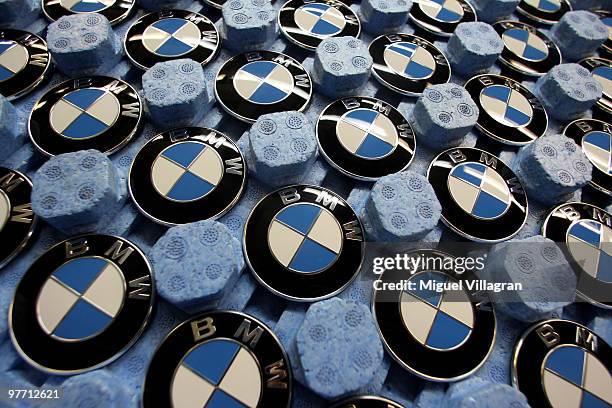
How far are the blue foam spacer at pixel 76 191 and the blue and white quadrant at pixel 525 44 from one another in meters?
2.05

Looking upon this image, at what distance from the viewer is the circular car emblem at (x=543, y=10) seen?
2.28 m

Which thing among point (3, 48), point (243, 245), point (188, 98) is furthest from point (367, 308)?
point (3, 48)

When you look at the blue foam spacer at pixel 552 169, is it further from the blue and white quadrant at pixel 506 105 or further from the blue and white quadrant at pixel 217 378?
the blue and white quadrant at pixel 217 378

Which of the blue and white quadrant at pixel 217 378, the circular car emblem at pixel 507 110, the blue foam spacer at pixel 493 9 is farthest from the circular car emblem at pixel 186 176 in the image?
the blue foam spacer at pixel 493 9

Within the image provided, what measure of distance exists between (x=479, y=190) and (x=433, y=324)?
1.93 ft

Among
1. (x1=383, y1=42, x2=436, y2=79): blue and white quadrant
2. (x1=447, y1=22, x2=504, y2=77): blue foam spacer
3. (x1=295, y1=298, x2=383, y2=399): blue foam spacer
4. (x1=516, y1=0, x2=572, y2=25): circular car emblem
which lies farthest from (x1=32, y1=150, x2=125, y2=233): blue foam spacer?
(x1=516, y1=0, x2=572, y2=25): circular car emblem

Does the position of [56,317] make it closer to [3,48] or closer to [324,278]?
[324,278]

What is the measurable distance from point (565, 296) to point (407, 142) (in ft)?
2.59

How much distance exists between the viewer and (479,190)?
5.05 ft

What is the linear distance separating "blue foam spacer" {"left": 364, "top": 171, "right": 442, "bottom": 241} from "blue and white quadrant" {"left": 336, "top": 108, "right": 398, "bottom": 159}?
0.17 m

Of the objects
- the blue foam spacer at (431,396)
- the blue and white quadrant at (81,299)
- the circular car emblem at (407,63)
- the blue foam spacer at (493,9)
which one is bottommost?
the blue foam spacer at (431,396)

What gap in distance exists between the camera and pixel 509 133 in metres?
1.74

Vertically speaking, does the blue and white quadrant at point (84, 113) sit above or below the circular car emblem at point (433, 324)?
above

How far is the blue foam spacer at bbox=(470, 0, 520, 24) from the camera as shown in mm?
2141
